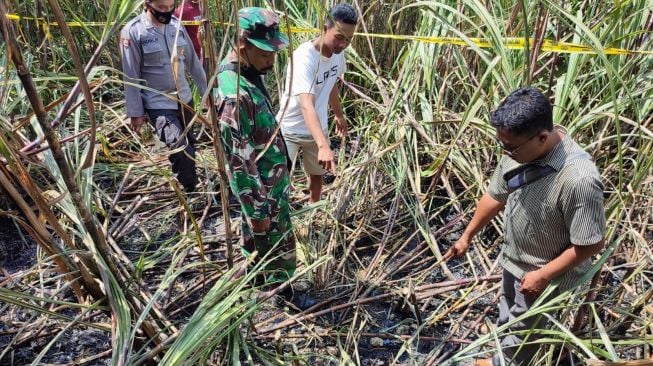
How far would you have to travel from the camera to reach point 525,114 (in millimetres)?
1316

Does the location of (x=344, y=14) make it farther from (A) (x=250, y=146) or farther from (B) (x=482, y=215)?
(B) (x=482, y=215)

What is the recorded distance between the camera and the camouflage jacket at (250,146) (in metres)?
1.71

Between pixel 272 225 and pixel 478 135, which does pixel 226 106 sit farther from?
pixel 478 135

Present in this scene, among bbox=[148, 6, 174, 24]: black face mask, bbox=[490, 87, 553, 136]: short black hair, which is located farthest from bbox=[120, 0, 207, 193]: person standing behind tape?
bbox=[490, 87, 553, 136]: short black hair

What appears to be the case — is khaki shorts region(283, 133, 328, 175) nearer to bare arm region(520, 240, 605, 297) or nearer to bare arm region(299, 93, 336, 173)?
bare arm region(299, 93, 336, 173)

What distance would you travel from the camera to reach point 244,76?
68.9 inches

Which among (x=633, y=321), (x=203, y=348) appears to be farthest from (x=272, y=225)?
(x=633, y=321)

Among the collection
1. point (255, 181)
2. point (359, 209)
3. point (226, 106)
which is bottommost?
point (359, 209)

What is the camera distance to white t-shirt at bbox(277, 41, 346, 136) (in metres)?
2.20

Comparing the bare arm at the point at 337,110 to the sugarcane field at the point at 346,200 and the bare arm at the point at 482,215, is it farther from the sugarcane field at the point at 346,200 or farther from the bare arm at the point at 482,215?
the bare arm at the point at 482,215

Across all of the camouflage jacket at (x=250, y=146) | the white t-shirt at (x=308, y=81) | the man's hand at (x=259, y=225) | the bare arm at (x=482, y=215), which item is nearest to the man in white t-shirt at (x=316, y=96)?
the white t-shirt at (x=308, y=81)

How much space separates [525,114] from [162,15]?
181 centimetres

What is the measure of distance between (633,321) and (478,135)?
3.69ft

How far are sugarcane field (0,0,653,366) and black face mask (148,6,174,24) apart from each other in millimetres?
19
